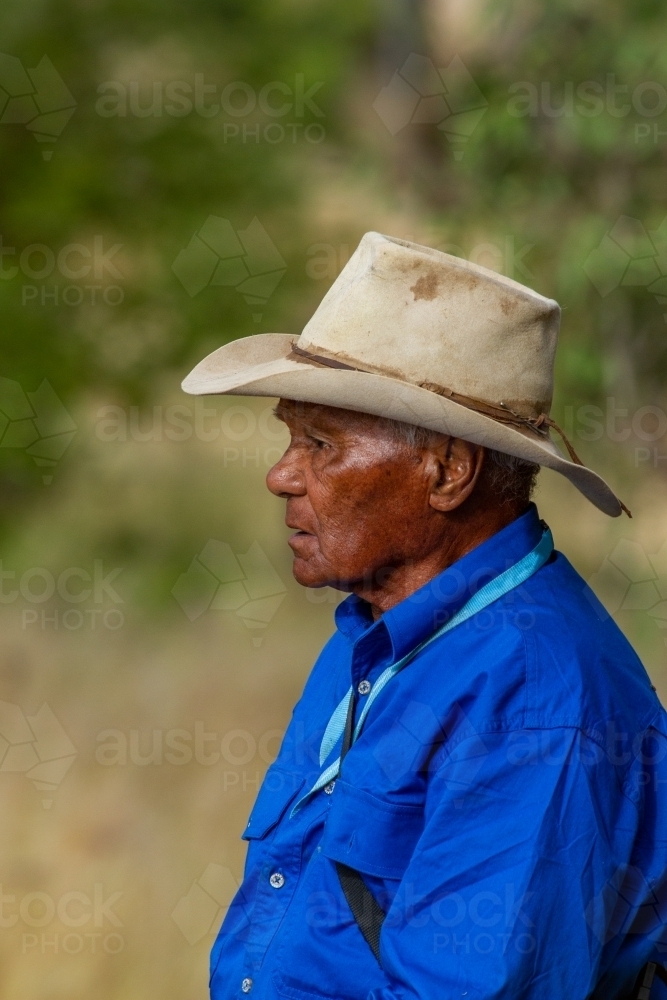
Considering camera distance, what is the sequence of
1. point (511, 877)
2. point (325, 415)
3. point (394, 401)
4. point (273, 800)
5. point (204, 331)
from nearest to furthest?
point (511, 877), point (394, 401), point (325, 415), point (273, 800), point (204, 331)

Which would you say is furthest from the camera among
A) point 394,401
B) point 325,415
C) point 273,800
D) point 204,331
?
point 204,331

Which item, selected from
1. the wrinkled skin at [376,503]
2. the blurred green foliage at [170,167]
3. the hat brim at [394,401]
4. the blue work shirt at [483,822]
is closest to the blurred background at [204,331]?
the blurred green foliage at [170,167]

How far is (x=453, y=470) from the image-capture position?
192cm

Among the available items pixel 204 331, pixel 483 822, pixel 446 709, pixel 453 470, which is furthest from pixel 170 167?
→ pixel 483 822

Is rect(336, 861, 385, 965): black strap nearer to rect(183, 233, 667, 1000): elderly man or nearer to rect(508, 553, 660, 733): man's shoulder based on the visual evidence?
rect(183, 233, 667, 1000): elderly man

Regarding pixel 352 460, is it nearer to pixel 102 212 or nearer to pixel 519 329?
pixel 519 329

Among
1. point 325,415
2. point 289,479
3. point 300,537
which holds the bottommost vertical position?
point 300,537

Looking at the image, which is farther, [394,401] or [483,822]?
[394,401]

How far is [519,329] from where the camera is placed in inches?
75.0

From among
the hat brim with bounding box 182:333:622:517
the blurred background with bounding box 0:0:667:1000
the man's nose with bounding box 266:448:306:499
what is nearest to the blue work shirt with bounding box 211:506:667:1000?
the hat brim with bounding box 182:333:622:517

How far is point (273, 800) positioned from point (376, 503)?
605 mm

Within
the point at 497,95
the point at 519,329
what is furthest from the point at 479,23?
the point at 519,329

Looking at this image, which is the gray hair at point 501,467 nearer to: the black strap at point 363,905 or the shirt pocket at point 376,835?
the shirt pocket at point 376,835

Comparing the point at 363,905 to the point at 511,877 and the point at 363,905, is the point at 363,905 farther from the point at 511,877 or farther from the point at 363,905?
the point at 511,877
